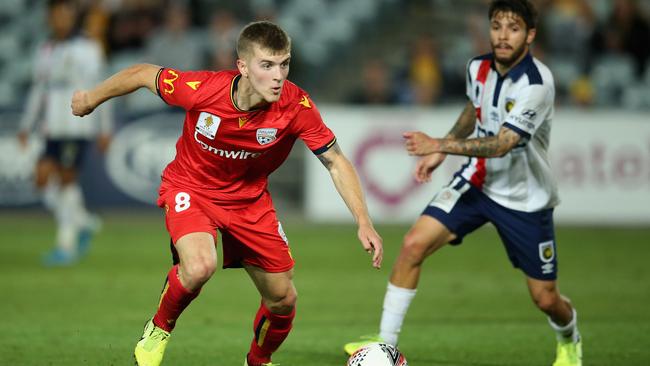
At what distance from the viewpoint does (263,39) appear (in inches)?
243

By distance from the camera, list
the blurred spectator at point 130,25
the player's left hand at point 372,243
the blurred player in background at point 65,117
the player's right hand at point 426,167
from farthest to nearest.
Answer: the blurred spectator at point 130,25 → the blurred player in background at point 65,117 → the player's right hand at point 426,167 → the player's left hand at point 372,243

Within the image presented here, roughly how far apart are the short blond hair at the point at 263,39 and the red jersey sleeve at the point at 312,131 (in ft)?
1.36

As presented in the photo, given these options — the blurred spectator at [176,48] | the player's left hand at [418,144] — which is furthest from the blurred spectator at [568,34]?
the player's left hand at [418,144]

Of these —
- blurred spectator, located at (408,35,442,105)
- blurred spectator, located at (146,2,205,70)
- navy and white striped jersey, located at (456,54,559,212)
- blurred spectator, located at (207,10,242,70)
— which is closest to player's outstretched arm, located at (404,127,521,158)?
navy and white striped jersey, located at (456,54,559,212)

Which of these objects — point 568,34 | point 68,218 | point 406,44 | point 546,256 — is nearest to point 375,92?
point 406,44

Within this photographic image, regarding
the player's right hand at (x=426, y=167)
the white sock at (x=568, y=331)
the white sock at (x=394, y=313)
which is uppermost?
the player's right hand at (x=426, y=167)

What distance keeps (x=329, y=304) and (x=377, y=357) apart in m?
4.00

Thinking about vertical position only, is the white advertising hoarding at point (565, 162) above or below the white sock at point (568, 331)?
below

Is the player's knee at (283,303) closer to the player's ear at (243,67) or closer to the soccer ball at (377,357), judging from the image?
the soccer ball at (377,357)

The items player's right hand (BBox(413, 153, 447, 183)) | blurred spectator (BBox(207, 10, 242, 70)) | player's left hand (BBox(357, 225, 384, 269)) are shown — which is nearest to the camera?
player's left hand (BBox(357, 225, 384, 269))

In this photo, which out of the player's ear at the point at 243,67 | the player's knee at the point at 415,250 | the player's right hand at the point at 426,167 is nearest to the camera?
the player's ear at the point at 243,67

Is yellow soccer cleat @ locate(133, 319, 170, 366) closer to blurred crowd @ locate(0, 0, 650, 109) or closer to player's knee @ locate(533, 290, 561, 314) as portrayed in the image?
player's knee @ locate(533, 290, 561, 314)

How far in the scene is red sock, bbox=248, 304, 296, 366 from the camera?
6.75 metres

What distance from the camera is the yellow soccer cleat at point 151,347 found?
20.3 feet
